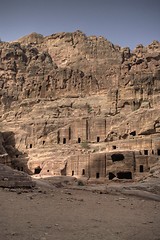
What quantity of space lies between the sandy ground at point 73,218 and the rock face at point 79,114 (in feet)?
87.4

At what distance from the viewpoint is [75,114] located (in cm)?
7356

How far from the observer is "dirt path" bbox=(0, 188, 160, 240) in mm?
10023

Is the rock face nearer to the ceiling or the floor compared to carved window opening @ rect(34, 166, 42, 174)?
nearer to the ceiling

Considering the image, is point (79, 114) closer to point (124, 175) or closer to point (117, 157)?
point (117, 157)

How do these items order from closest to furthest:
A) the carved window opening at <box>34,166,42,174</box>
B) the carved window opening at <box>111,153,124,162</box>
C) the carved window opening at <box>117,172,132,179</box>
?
the carved window opening at <box>117,172,132,179</box>
the carved window opening at <box>111,153,124,162</box>
the carved window opening at <box>34,166,42,174</box>

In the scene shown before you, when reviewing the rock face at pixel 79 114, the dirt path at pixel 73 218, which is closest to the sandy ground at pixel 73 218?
the dirt path at pixel 73 218

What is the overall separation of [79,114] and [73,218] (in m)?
60.9

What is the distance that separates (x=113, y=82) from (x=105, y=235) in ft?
259

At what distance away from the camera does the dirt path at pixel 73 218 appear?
10023 mm

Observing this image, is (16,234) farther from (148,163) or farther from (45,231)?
(148,163)

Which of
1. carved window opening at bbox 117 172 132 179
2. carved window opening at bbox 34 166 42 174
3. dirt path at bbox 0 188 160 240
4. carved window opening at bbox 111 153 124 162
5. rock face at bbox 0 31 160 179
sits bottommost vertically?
dirt path at bbox 0 188 160 240

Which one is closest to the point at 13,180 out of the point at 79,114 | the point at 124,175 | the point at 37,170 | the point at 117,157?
the point at 124,175

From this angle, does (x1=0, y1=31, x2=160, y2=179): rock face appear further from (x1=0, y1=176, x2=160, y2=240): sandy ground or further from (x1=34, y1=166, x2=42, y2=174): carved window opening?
(x1=0, y1=176, x2=160, y2=240): sandy ground

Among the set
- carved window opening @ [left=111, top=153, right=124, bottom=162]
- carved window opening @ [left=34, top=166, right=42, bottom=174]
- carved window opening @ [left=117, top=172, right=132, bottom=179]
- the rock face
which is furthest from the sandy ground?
carved window opening @ [left=34, top=166, right=42, bottom=174]
